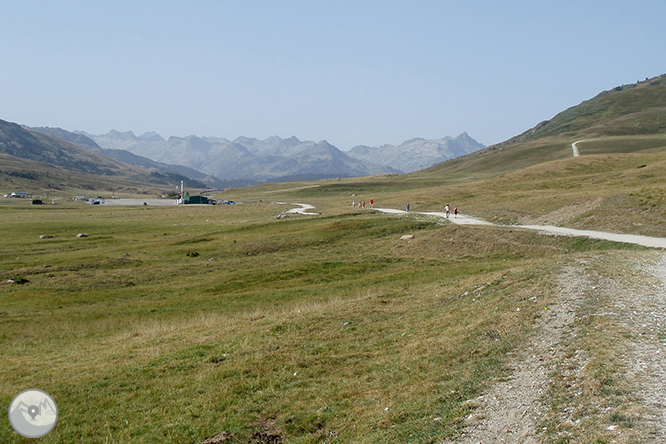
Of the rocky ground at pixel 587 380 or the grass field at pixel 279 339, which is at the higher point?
the rocky ground at pixel 587 380

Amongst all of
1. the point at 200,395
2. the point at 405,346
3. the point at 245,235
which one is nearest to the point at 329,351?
the point at 405,346

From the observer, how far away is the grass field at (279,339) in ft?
39.6

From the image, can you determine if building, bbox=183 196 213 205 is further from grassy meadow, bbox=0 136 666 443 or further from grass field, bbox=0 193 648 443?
grass field, bbox=0 193 648 443

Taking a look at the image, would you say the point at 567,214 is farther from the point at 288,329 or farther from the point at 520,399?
the point at 520,399

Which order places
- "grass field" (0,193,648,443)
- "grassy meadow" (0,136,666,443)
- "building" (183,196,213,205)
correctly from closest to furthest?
"grass field" (0,193,648,443) → "grassy meadow" (0,136,666,443) → "building" (183,196,213,205)

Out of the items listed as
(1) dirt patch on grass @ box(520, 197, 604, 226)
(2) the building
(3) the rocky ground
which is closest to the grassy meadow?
(1) dirt patch on grass @ box(520, 197, 604, 226)

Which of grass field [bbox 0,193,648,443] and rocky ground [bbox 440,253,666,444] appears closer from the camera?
rocky ground [bbox 440,253,666,444]

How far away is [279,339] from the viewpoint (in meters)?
19.5

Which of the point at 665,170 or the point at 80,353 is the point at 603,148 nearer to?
the point at 665,170

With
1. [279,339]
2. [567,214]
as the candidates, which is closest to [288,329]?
[279,339]

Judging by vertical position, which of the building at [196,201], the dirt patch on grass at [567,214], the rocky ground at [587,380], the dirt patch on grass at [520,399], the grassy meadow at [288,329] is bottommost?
the grassy meadow at [288,329]

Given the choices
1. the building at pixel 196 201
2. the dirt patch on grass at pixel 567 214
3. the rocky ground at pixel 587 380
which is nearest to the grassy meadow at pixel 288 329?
the dirt patch on grass at pixel 567 214

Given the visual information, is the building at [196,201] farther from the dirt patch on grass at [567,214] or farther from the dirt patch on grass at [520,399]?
the dirt patch on grass at [520,399]

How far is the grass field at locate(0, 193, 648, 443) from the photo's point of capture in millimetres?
12062
